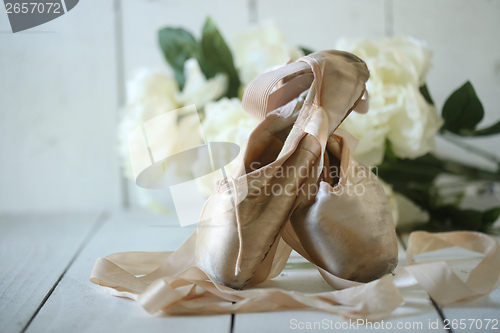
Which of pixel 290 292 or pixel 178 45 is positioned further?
pixel 178 45

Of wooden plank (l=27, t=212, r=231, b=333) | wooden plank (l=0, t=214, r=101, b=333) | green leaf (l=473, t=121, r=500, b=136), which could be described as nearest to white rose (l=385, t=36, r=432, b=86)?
green leaf (l=473, t=121, r=500, b=136)

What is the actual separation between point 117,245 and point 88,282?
175mm

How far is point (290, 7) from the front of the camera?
0.83 meters

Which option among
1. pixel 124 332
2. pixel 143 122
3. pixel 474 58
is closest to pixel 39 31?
pixel 143 122

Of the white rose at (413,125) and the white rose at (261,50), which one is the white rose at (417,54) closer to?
the white rose at (413,125)

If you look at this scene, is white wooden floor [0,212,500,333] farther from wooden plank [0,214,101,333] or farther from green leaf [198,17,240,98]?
green leaf [198,17,240,98]

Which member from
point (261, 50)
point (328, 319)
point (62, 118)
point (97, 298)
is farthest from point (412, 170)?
point (62, 118)

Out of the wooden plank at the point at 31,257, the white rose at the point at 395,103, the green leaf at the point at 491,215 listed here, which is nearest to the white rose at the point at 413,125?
the white rose at the point at 395,103

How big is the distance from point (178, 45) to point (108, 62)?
0.22m

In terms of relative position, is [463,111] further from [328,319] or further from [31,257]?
[31,257]

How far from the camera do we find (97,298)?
0.42 m

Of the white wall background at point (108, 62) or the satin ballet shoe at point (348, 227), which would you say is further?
the white wall background at point (108, 62)

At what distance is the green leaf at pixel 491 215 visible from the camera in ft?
2.08

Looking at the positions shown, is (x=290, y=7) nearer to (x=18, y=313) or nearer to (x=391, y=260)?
(x=391, y=260)
